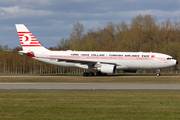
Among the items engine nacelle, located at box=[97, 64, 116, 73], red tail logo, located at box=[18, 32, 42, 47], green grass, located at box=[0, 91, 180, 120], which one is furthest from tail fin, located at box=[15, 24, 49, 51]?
green grass, located at box=[0, 91, 180, 120]

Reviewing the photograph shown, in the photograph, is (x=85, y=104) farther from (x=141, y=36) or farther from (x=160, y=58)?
(x=141, y=36)

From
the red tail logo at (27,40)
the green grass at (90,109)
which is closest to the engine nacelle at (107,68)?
the red tail logo at (27,40)

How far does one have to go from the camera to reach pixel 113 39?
296 feet

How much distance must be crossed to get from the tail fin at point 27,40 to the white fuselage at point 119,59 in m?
2.29

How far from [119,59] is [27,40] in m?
16.9

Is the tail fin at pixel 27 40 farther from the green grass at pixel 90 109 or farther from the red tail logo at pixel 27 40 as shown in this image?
the green grass at pixel 90 109

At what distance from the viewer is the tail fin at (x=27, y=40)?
1757 inches

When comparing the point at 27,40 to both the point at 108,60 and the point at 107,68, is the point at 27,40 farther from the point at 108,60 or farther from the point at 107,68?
the point at 107,68

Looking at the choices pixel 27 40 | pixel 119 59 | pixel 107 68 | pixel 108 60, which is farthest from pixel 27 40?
pixel 119 59

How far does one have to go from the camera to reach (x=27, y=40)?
44.7 metres

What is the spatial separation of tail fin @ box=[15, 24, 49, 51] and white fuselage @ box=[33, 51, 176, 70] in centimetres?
229

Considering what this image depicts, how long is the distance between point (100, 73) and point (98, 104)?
2943 cm

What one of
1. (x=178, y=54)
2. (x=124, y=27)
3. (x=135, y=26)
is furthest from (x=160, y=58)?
(x=124, y=27)

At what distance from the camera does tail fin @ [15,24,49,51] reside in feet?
146
